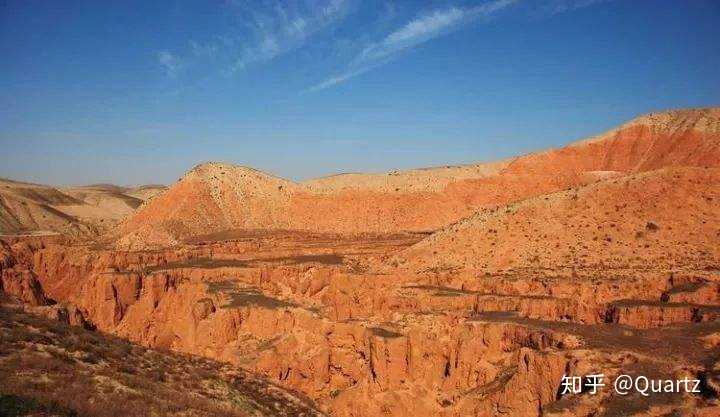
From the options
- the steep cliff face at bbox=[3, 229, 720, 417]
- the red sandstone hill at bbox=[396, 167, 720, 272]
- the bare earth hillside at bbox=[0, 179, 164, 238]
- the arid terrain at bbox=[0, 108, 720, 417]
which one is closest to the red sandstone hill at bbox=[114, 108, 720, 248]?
the arid terrain at bbox=[0, 108, 720, 417]

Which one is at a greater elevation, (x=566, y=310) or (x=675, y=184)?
(x=675, y=184)

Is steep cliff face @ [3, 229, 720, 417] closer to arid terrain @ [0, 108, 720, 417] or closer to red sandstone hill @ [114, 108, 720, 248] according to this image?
arid terrain @ [0, 108, 720, 417]

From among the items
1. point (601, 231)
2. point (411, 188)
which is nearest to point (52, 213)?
point (411, 188)

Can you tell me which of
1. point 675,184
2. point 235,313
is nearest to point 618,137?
point 675,184

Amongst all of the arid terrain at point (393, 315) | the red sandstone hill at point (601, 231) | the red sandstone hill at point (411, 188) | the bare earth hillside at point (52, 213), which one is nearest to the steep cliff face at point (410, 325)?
the arid terrain at point (393, 315)

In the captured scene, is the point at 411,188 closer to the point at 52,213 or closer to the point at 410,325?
the point at 410,325

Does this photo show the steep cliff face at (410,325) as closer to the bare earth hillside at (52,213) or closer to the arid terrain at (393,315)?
the arid terrain at (393,315)

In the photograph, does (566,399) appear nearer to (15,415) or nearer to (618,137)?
(15,415)
